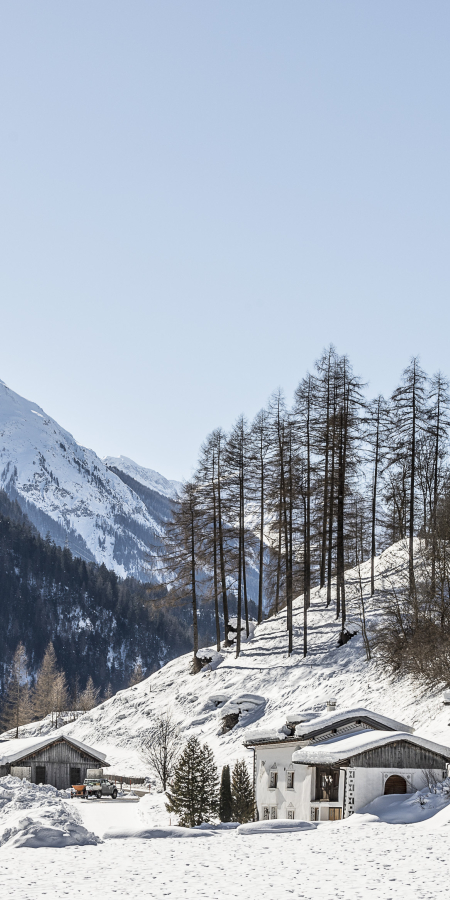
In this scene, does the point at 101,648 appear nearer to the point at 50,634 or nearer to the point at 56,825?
the point at 50,634

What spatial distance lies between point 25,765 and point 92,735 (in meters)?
4.70

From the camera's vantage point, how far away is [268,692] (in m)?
42.1

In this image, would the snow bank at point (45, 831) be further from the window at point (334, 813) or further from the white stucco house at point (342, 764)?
the window at point (334, 813)

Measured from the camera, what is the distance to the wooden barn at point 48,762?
2021 inches

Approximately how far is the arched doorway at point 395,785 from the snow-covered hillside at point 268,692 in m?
2.41

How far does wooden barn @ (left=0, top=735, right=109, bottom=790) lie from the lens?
5134 centimetres

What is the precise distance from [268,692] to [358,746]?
605 inches

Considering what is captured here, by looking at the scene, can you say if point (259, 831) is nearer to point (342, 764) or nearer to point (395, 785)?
point (342, 764)

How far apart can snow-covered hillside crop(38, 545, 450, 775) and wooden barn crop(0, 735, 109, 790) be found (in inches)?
58.5

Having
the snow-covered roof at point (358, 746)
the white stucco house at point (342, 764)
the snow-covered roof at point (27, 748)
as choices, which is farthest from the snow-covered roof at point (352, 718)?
the snow-covered roof at point (27, 748)

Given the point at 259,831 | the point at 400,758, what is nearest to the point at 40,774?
the point at 400,758

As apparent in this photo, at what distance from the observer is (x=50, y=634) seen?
178 m

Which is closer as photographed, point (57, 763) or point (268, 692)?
point (268, 692)

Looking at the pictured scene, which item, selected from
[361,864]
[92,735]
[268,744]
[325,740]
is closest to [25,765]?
[92,735]
